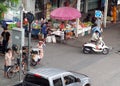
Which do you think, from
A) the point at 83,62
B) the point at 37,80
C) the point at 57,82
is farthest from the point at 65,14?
the point at 37,80

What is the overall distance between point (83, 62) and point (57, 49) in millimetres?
2974

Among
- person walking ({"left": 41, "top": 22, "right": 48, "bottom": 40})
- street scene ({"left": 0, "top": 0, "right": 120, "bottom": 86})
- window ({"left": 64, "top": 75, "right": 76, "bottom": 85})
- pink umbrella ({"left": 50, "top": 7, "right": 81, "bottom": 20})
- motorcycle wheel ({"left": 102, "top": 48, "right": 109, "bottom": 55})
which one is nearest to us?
window ({"left": 64, "top": 75, "right": 76, "bottom": 85})

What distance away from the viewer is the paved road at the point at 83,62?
67.0 ft

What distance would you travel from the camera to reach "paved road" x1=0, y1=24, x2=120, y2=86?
2042 cm

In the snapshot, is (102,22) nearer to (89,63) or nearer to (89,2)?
(89,2)

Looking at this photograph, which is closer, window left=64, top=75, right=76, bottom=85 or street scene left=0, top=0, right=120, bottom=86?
window left=64, top=75, right=76, bottom=85

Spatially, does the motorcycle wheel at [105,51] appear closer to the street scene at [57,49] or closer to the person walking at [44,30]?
the street scene at [57,49]

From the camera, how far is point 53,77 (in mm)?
15109

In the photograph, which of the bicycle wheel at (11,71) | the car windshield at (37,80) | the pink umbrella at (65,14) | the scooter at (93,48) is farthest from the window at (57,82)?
the pink umbrella at (65,14)

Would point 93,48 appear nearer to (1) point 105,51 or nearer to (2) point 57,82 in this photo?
(1) point 105,51

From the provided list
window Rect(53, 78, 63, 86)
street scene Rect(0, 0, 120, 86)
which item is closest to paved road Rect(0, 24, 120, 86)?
street scene Rect(0, 0, 120, 86)

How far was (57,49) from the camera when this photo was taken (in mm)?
25641

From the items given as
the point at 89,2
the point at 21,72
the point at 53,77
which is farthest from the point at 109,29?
the point at 53,77

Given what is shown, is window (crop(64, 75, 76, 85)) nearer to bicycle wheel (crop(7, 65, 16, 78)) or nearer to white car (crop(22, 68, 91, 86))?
white car (crop(22, 68, 91, 86))
